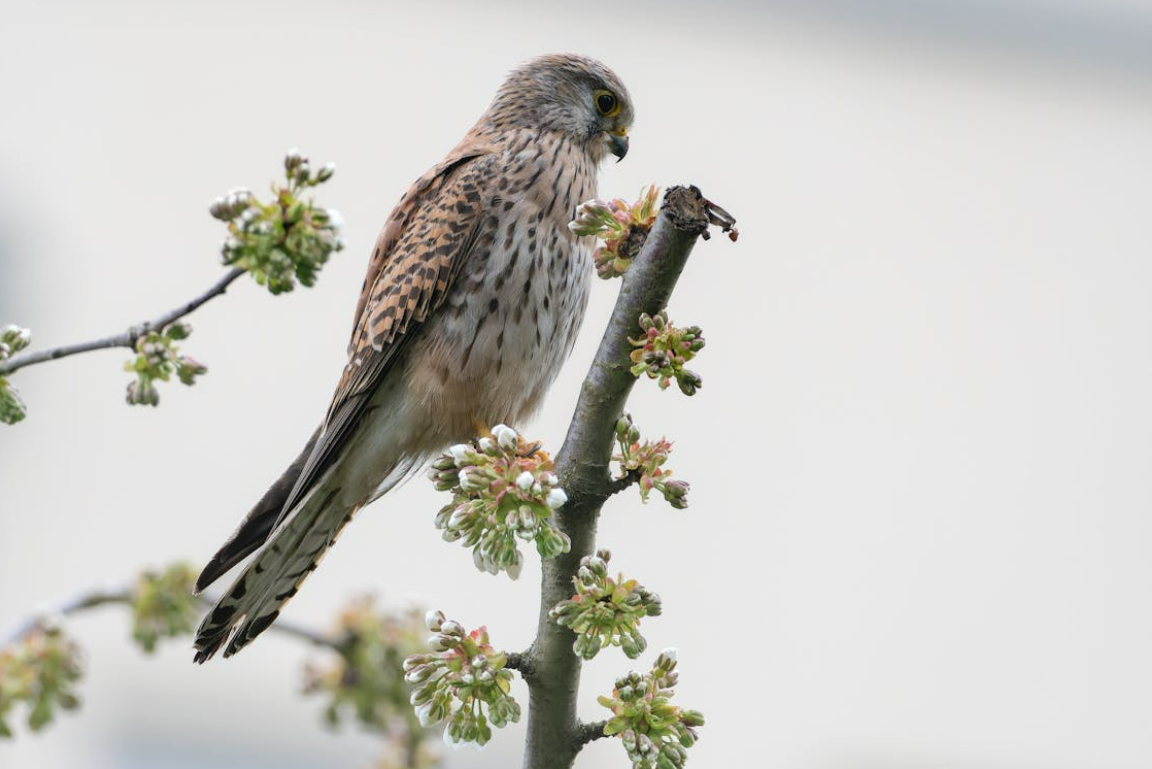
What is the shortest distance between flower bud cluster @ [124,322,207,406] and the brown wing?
1003mm

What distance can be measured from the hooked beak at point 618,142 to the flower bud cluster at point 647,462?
176 centimetres

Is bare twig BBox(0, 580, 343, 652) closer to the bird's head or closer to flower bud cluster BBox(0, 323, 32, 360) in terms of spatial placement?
flower bud cluster BBox(0, 323, 32, 360)

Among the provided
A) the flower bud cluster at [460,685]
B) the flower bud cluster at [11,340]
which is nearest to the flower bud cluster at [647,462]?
the flower bud cluster at [460,685]

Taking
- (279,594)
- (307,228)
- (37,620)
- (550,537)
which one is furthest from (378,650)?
(307,228)

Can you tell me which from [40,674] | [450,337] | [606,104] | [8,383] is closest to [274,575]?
[40,674]

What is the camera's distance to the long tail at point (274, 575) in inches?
96.0

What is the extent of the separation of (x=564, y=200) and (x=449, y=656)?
1532 mm

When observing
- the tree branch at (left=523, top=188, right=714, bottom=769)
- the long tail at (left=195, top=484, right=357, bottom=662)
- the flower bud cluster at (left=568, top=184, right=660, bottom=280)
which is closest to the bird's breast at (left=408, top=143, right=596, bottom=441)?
the long tail at (left=195, top=484, right=357, bottom=662)

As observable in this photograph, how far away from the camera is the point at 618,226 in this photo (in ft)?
6.36

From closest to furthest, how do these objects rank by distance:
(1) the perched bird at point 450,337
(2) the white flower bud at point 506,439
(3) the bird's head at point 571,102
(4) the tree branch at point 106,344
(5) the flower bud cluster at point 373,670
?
(4) the tree branch at point 106,344 → (2) the white flower bud at point 506,439 → (5) the flower bud cluster at point 373,670 → (1) the perched bird at point 450,337 → (3) the bird's head at point 571,102

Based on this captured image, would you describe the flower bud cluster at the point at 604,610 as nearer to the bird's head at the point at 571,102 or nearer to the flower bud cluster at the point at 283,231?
the flower bud cluster at the point at 283,231

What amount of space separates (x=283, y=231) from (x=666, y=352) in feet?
1.75

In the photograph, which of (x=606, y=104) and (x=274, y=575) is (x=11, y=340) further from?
(x=606, y=104)

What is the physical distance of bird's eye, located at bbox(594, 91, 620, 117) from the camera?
11.5 feet
